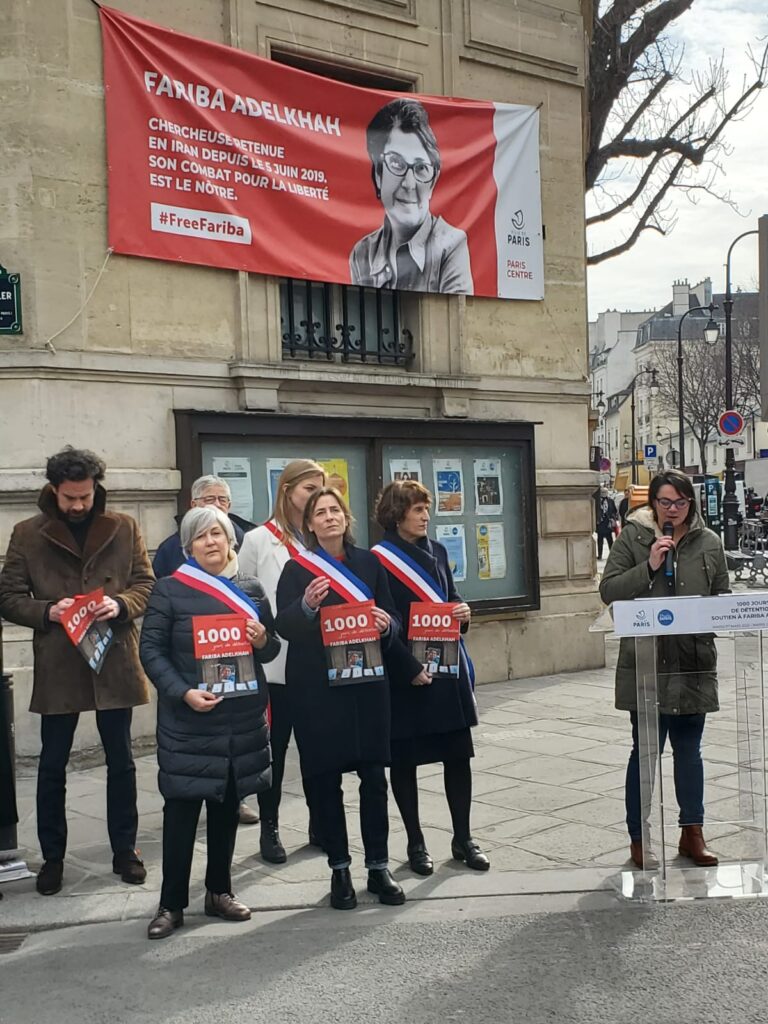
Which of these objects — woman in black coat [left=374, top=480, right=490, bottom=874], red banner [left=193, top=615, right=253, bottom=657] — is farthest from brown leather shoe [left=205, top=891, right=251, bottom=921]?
red banner [left=193, top=615, right=253, bottom=657]

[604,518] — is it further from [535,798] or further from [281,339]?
[535,798]

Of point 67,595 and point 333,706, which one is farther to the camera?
point 67,595

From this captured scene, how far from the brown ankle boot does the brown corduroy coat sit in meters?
2.58

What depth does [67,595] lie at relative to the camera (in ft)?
20.0

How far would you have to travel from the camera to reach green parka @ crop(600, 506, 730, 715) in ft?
18.6

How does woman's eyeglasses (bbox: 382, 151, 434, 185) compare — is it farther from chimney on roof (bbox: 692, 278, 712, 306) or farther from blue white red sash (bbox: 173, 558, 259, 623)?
chimney on roof (bbox: 692, 278, 712, 306)

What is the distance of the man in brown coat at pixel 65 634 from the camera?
594 centimetres

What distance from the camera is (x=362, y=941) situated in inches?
196

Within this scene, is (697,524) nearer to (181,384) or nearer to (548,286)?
(181,384)

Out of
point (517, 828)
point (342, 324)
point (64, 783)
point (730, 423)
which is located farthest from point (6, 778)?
point (730, 423)

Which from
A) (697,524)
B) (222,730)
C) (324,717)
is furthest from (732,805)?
(222,730)

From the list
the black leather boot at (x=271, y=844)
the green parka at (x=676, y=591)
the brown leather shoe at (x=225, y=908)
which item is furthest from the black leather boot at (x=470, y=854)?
the brown leather shoe at (x=225, y=908)

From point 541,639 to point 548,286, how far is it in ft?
10.7

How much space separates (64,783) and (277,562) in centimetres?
148
